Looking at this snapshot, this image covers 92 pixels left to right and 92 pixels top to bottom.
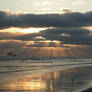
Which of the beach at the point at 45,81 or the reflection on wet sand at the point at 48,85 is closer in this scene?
the reflection on wet sand at the point at 48,85

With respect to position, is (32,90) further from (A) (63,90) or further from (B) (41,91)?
(A) (63,90)

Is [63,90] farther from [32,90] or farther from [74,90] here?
[32,90]

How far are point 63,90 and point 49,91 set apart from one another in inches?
71.2

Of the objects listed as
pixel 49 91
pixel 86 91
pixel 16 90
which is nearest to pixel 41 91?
pixel 49 91

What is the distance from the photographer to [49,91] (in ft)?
94.8

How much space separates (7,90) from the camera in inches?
1174

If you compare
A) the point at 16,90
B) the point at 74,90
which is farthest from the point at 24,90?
the point at 74,90

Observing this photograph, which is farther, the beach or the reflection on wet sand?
the beach

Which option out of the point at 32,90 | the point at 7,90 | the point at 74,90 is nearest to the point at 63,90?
the point at 74,90

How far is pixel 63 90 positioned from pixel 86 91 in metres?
2.57

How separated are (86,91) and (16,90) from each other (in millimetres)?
7719

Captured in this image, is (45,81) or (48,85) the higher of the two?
(45,81)

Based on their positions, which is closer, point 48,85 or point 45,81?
point 48,85

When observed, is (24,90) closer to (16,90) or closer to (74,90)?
(16,90)
